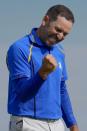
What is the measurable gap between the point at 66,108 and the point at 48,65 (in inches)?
51.7

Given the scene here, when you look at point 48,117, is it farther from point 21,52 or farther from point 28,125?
point 21,52

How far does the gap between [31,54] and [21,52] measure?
106 millimetres

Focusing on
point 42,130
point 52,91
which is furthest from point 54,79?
point 42,130

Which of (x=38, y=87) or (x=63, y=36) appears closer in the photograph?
(x=38, y=87)

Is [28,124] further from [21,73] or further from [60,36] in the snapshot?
[60,36]

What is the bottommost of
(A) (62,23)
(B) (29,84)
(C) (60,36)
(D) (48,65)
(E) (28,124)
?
(E) (28,124)

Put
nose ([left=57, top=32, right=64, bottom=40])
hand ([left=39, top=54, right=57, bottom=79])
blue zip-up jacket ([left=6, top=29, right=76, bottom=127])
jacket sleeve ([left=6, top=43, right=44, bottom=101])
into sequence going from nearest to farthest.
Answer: hand ([left=39, top=54, right=57, bottom=79]), jacket sleeve ([left=6, top=43, right=44, bottom=101]), blue zip-up jacket ([left=6, top=29, right=76, bottom=127]), nose ([left=57, top=32, right=64, bottom=40])

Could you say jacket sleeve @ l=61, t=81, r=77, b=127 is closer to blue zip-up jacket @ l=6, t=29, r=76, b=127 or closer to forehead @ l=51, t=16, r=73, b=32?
blue zip-up jacket @ l=6, t=29, r=76, b=127

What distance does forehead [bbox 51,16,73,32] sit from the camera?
6.08 metres

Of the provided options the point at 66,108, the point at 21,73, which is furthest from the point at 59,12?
the point at 66,108

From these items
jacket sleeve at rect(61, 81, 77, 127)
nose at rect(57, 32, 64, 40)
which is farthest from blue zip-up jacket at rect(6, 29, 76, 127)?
jacket sleeve at rect(61, 81, 77, 127)

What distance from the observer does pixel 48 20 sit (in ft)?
20.2

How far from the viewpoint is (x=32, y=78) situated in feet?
18.8

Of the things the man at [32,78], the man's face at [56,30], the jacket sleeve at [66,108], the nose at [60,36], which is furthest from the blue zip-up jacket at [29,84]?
the jacket sleeve at [66,108]
